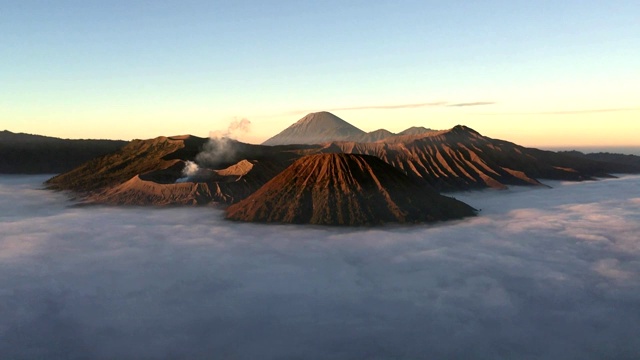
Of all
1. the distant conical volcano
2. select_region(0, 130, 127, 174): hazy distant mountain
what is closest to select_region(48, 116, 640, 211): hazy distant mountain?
the distant conical volcano

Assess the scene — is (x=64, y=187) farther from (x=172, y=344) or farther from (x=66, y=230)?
(x=172, y=344)

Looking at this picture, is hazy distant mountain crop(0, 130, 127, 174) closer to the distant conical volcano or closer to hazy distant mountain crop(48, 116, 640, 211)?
hazy distant mountain crop(48, 116, 640, 211)

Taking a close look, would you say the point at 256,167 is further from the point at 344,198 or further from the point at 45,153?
the point at 45,153

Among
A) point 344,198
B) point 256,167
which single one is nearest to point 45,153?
point 256,167

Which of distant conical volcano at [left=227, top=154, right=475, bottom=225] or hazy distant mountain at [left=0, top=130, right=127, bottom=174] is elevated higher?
hazy distant mountain at [left=0, top=130, right=127, bottom=174]

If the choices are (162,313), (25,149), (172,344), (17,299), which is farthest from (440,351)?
(25,149)
